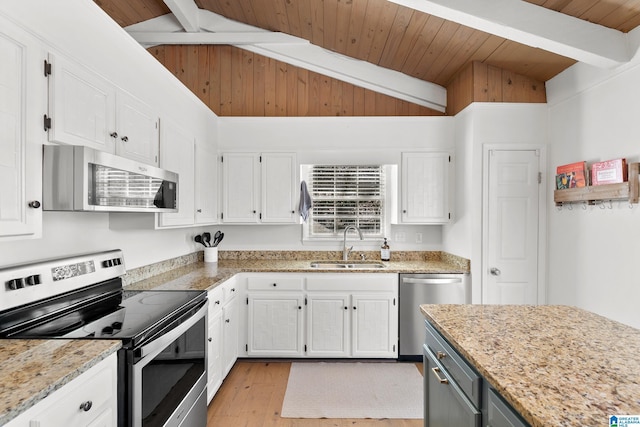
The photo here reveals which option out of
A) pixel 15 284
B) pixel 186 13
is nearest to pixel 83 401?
pixel 15 284

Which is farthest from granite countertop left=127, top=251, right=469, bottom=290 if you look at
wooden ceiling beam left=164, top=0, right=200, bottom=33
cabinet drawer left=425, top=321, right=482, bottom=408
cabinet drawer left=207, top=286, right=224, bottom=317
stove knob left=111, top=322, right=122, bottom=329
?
wooden ceiling beam left=164, top=0, right=200, bottom=33

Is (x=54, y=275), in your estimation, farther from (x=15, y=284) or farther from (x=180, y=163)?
(x=180, y=163)

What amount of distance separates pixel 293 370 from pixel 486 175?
242 cm

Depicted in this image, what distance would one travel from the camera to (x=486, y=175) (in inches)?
123

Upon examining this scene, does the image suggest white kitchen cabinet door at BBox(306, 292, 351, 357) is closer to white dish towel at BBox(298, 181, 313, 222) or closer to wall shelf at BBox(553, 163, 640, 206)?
white dish towel at BBox(298, 181, 313, 222)

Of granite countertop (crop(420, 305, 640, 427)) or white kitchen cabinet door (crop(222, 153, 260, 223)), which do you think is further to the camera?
white kitchen cabinet door (crop(222, 153, 260, 223))

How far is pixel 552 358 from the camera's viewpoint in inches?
45.1

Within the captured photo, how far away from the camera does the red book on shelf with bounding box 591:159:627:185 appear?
7.27 ft

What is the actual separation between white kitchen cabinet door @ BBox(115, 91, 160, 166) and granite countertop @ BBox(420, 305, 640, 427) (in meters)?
1.85

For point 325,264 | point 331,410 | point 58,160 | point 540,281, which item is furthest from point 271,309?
point 540,281

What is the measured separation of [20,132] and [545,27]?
2890 millimetres

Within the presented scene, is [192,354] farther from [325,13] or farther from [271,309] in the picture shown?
[325,13]

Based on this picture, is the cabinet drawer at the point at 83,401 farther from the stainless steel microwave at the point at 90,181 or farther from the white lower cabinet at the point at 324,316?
the white lower cabinet at the point at 324,316

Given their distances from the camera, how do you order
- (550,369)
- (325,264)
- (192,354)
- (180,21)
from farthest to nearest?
1. (325,264)
2. (180,21)
3. (192,354)
4. (550,369)
